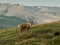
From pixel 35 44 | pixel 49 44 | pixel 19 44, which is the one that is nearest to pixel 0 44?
pixel 19 44

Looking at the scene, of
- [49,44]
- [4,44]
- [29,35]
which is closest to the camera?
[49,44]

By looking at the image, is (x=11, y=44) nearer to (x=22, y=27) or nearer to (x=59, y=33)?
(x=59, y=33)

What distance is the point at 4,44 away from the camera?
2891 cm

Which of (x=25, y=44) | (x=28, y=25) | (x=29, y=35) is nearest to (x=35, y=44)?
(x=25, y=44)

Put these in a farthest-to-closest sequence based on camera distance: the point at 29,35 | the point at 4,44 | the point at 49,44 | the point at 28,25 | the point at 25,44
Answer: the point at 28,25 < the point at 29,35 < the point at 4,44 < the point at 25,44 < the point at 49,44

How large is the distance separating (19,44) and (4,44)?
9.25 ft

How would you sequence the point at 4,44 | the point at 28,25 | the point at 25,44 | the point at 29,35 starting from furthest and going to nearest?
the point at 28,25 → the point at 29,35 → the point at 4,44 → the point at 25,44

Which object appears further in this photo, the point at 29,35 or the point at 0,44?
the point at 29,35

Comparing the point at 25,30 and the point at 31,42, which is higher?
the point at 31,42

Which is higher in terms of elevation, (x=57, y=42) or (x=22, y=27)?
(x=57, y=42)

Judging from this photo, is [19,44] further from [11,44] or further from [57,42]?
[57,42]

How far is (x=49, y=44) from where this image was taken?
24188 mm

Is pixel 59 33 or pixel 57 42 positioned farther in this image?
pixel 59 33

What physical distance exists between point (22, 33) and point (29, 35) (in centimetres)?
303
